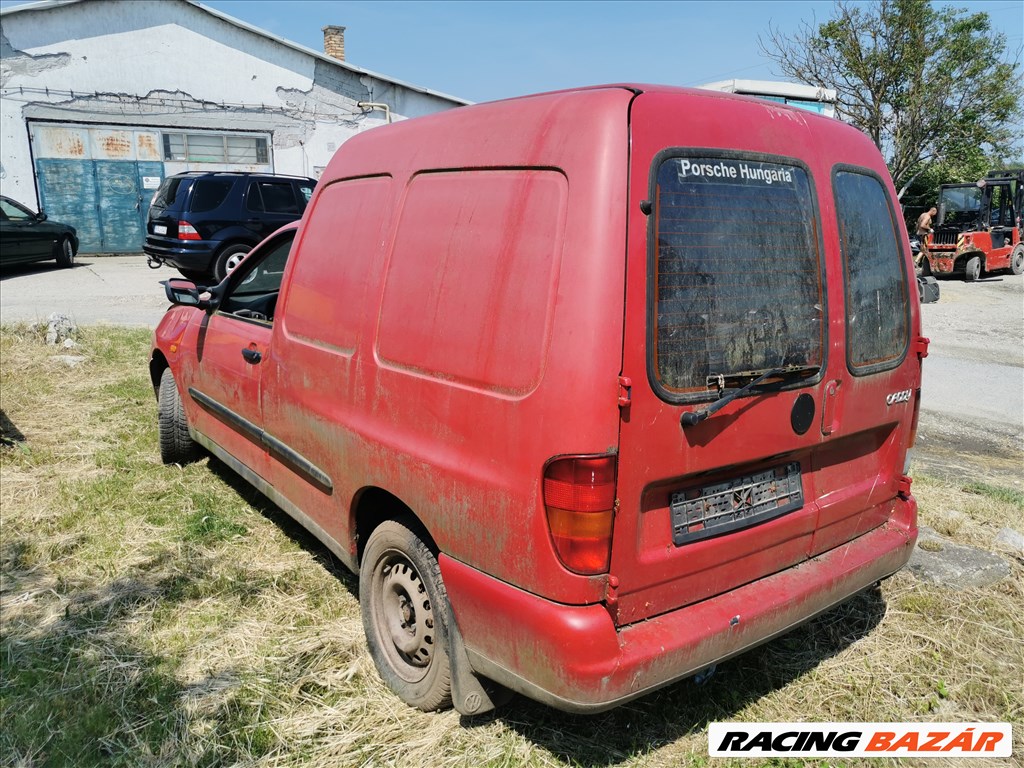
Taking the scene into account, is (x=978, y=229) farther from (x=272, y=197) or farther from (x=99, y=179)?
(x=99, y=179)

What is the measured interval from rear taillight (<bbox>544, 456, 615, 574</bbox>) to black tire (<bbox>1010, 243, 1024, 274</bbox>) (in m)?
22.5

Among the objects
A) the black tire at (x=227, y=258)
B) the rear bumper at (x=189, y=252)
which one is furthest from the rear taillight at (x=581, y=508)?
the rear bumper at (x=189, y=252)

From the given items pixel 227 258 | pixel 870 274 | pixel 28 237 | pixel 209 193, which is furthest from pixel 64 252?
pixel 870 274

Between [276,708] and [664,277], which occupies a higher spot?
[664,277]

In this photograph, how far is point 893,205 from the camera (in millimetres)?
3215

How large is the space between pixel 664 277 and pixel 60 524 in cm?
406

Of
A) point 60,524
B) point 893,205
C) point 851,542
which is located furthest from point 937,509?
point 60,524

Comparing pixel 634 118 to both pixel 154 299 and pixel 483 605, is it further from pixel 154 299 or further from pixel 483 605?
pixel 154 299

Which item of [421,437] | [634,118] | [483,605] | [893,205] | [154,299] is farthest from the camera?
[154,299]

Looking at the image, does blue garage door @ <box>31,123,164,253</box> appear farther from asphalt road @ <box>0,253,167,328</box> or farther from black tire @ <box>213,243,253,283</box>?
black tire @ <box>213,243,253,283</box>

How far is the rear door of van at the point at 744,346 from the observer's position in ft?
7.74

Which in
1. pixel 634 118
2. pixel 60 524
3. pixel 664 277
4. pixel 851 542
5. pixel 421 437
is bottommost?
pixel 60 524

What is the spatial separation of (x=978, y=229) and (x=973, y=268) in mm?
1530

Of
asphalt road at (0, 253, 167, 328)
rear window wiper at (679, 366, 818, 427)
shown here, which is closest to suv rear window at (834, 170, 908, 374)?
rear window wiper at (679, 366, 818, 427)
